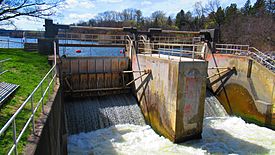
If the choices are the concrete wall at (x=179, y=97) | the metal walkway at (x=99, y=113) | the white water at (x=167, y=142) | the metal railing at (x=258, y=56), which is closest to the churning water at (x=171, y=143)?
the white water at (x=167, y=142)

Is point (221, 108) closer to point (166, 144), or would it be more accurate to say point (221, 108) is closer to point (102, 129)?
point (166, 144)

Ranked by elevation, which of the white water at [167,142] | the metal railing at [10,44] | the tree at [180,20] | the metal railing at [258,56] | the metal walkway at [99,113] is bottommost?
the white water at [167,142]

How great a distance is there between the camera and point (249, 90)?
38.9 ft

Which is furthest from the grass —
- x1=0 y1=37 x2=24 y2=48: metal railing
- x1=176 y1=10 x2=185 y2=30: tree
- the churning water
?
x1=176 y1=10 x2=185 y2=30: tree

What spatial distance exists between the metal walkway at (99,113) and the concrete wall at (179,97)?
1.72 m

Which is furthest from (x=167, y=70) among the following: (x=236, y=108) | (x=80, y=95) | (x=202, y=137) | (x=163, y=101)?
(x=236, y=108)

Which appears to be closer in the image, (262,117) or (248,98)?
(262,117)

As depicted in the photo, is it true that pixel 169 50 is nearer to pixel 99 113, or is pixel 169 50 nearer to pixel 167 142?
pixel 167 142

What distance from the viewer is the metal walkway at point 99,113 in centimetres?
1020

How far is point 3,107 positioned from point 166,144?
6264mm

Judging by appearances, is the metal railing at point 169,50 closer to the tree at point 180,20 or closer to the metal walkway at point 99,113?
the metal walkway at point 99,113

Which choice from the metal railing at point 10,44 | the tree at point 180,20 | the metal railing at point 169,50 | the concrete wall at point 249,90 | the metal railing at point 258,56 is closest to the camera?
the metal railing at point 169,50

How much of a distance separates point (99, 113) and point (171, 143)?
391cm

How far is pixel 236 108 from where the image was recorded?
40.9 ft
